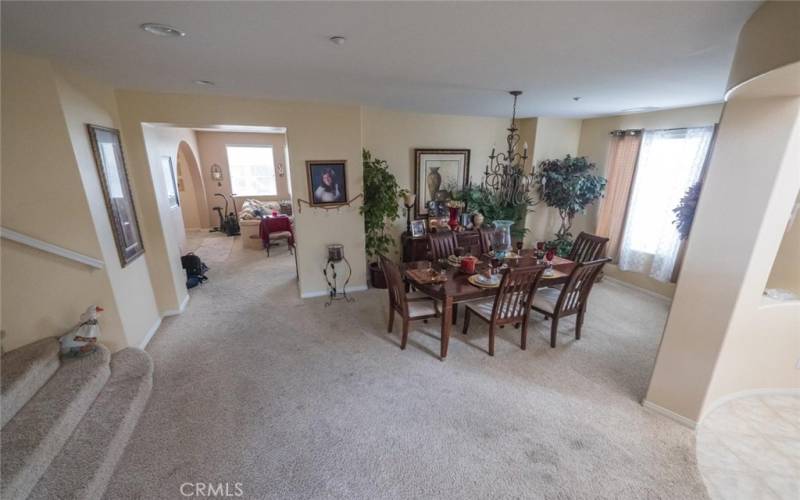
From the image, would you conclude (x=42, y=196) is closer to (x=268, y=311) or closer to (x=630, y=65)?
(x=268, y=311)

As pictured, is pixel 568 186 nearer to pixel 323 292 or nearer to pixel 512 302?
pixel 512 302

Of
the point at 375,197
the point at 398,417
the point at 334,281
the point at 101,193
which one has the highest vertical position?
the point at 101,193

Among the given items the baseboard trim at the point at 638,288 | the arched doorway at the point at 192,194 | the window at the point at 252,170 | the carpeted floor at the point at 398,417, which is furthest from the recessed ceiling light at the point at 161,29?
the window at the point at 252,170

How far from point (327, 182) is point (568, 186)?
3.42 meters

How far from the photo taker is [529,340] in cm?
313

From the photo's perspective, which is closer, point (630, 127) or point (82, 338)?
point (82, 338)

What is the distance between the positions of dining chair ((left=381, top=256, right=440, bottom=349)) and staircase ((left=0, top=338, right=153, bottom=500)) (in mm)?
2038

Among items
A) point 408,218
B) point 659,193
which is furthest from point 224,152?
point 659,193

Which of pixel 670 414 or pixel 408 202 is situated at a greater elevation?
pixel 408 202

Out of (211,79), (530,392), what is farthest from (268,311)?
(530,392)

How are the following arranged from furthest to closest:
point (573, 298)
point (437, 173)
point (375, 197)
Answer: point (437, 173)
point (375, 197)
point (573, 298)

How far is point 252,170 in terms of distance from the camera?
8344 millimetres

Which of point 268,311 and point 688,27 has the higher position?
point 688,27

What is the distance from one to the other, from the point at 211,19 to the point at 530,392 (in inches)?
122
